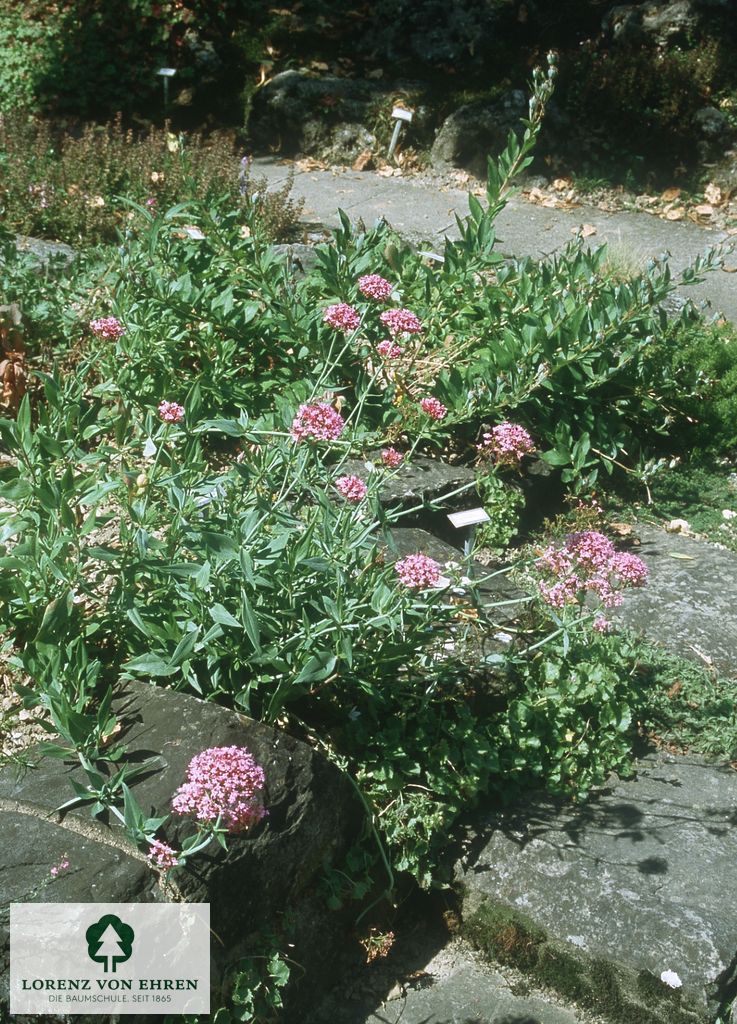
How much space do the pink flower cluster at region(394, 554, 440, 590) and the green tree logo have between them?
112 cm

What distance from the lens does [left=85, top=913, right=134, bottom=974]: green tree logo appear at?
2404mm

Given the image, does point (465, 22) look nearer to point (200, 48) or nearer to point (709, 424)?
point (200, 48)

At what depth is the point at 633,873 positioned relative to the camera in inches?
126

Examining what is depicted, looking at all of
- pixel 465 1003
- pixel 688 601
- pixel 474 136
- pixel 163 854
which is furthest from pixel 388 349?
pixel 474 136

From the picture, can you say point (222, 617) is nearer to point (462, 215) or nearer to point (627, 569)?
point (627, 569)

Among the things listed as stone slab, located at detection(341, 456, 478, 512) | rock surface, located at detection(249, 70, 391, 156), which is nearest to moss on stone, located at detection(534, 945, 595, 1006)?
stone slab, located at detection(341, 456, 478, 512)

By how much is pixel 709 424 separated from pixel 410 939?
3.30 m

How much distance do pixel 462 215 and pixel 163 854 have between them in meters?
7.03

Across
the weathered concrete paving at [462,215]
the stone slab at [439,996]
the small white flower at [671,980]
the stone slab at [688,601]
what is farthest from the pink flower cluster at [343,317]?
the weathered concrete paving at [462,215]

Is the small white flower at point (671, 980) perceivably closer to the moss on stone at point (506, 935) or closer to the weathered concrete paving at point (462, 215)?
the moss on stone at point (506, 935)

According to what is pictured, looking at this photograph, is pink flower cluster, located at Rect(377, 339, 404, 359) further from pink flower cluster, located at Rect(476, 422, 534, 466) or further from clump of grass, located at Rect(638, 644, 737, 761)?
clump of grass, located at Rect(638, 644, 737, 761)

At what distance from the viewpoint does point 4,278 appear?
17.5ft

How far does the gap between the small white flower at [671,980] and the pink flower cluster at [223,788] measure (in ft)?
4.21

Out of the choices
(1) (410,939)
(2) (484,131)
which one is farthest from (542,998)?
(2) (484,131)
